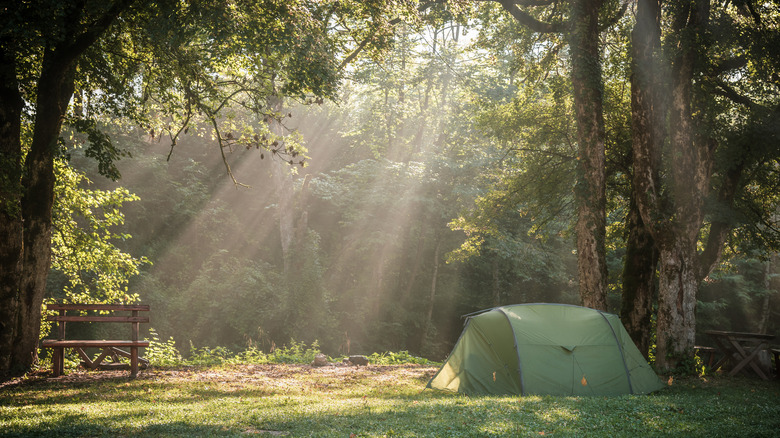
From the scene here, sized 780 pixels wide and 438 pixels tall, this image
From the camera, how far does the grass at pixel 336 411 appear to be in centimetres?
600

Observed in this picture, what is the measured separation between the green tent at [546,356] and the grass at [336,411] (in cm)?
71

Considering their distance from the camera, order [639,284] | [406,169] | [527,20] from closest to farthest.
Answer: [527,20] < [639,284] < [406,169]

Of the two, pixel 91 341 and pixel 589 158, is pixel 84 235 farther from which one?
pixel 589 158

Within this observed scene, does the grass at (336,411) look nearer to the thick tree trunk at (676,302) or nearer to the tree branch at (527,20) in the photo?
the thick tree trunk at (676,302)

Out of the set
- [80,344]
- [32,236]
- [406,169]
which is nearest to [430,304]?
[406,169]

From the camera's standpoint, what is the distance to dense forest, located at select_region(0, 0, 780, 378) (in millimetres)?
11133

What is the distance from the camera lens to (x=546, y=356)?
32.4ft

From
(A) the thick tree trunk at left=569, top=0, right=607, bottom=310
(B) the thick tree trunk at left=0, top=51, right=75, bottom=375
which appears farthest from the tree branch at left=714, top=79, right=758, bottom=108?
(B) the thick tree trunk at left=0, top=51, right=75, bottom=375

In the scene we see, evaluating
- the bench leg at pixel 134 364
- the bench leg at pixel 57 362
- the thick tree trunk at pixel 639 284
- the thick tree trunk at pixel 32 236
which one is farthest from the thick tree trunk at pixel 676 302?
the thick tree trunk at pixel 32 236

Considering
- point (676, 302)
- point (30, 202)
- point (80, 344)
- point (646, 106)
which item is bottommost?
point (80, 344)

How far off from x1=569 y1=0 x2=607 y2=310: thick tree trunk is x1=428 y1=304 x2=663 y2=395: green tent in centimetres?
246

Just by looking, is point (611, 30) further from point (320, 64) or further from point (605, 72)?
point (320, 64)

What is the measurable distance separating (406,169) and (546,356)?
1888cm

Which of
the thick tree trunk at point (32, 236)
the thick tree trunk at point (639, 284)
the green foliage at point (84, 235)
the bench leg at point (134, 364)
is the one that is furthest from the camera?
the thick tree trunk at point (639, 284)
